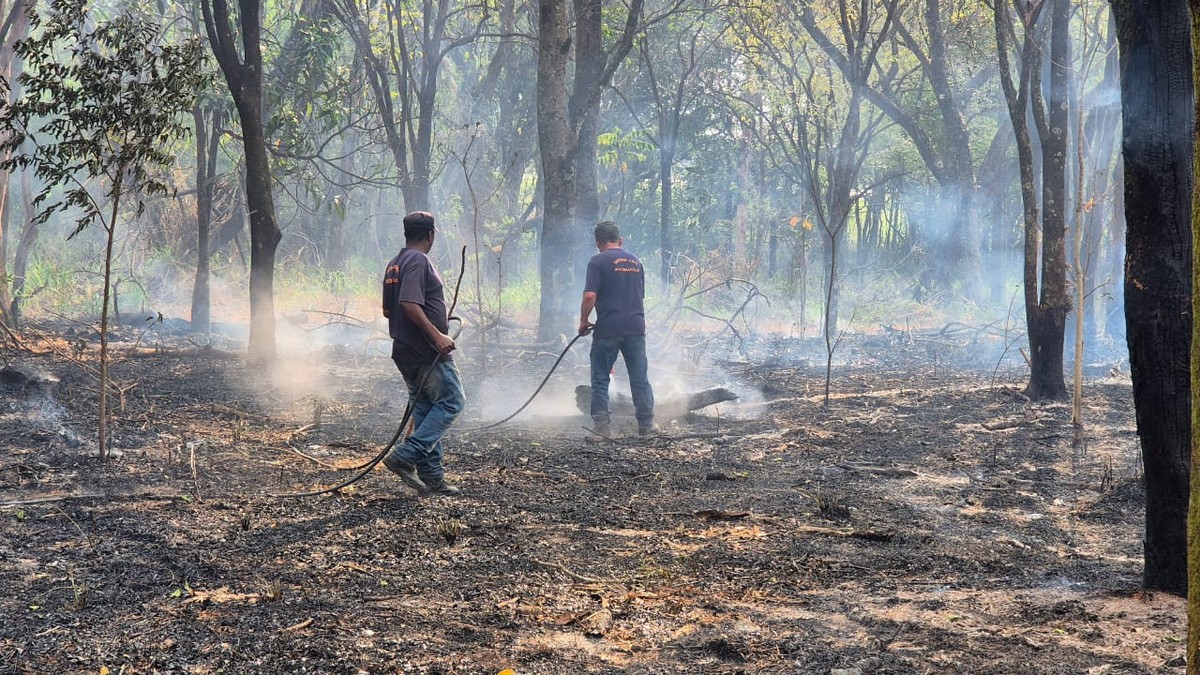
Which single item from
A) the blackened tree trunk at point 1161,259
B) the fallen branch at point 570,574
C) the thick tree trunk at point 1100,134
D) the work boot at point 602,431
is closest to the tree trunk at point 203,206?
the work boot at point 602,431

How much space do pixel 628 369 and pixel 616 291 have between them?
0.76 metres

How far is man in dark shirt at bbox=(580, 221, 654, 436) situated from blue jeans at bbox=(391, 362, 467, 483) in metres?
2.93

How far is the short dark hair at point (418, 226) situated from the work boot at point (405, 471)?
4.59 ft

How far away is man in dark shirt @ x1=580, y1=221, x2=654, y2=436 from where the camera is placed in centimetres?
948

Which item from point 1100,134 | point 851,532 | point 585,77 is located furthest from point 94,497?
point 1100,134

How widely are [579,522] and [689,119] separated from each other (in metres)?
25.5

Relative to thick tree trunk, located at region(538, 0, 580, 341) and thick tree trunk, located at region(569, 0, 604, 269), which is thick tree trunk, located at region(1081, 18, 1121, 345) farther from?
thick tree trunk, located at region(538, 0, 580, 341)

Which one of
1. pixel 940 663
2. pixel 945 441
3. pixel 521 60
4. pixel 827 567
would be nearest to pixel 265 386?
pixel 945 441

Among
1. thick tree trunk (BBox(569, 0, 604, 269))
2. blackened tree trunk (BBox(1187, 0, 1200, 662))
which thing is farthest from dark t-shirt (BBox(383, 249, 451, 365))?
thick tree trunk (BBox(569, 0, 604, 269))

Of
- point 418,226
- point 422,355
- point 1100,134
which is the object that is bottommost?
point 422,355

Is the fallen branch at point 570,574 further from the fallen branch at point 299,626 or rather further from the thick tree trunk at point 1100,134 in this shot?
the thick tree trunk at point 1100,134

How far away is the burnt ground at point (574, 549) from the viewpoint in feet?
12.7

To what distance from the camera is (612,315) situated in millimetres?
9500

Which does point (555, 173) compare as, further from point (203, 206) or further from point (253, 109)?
point (203, 206)
